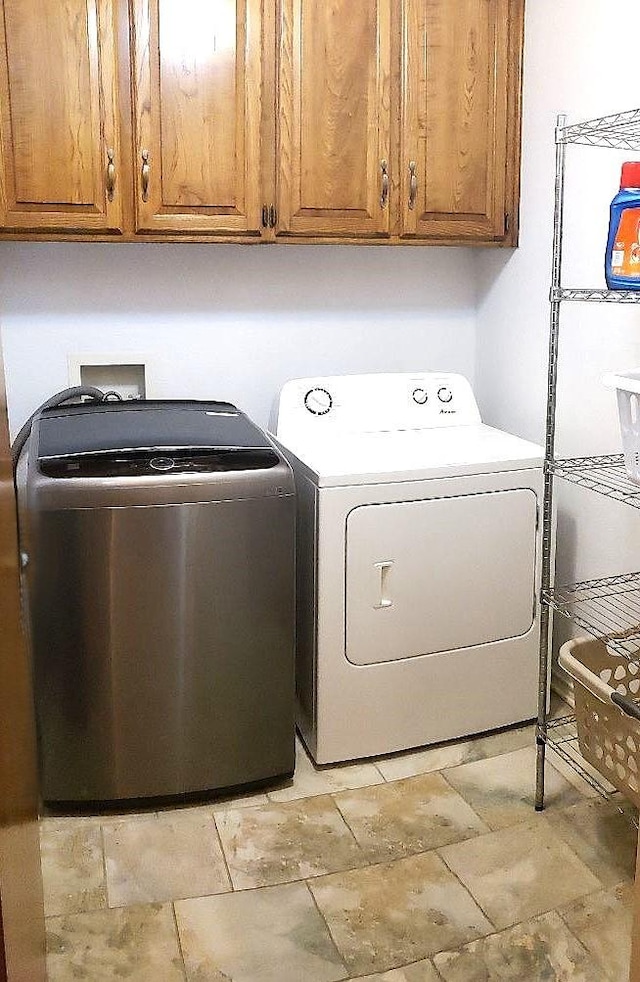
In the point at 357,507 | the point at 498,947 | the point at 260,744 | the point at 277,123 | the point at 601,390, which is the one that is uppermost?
the point at 277,123

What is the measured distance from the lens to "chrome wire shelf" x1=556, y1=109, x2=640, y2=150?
183cm

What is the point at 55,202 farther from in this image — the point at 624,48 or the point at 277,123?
the point at 624,48

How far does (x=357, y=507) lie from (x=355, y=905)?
891mm

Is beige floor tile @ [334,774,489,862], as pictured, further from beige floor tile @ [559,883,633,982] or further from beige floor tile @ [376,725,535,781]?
beige floor tile @ [559,883,633,982]

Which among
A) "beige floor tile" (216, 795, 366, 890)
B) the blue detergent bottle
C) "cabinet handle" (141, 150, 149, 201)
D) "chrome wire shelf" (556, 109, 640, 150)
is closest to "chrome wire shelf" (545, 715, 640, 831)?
"beige floor tile" (216, 795, 366, 890)

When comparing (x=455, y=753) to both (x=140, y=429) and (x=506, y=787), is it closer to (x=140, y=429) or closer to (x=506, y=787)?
(x=506, y=787)

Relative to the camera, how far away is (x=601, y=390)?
2.49 metres

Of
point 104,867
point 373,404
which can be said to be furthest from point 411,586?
point 104,867

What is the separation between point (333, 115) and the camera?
2461 mm

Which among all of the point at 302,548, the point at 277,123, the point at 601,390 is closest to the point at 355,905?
the point at 302,548

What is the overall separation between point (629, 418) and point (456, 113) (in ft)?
4.14

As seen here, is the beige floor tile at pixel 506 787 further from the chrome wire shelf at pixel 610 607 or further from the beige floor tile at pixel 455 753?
the chrome wire shelf at pixel 610 607

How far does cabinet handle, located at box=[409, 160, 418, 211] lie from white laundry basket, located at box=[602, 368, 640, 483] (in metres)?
1.06

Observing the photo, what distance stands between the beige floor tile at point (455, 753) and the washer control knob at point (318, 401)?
980 mm
